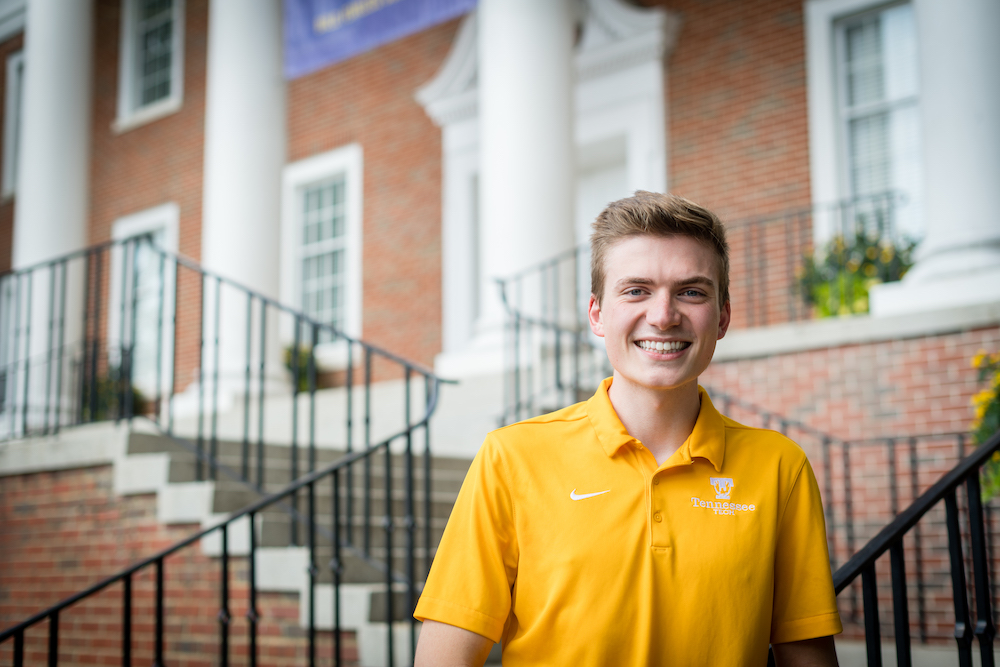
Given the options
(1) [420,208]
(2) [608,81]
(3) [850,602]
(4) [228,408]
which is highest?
(2) [608,81]

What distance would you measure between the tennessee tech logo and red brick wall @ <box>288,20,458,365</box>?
956cm

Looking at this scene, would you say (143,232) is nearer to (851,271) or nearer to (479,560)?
(851,271)

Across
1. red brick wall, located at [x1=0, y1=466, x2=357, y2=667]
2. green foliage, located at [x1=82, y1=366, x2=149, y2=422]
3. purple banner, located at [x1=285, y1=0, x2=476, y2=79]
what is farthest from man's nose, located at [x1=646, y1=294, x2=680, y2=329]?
green foliage, located at [x1=82, y1=366, x2=149, y2=422]

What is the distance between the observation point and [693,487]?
1609 millimetres

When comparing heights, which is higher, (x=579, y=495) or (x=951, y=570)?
(x=579, y=495)

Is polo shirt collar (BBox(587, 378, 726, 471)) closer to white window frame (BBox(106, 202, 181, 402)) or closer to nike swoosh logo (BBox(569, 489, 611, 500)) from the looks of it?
nike swoosh logo (BBox(569, 489, 611, 500))

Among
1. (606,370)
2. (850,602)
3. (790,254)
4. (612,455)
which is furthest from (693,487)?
(790,254)

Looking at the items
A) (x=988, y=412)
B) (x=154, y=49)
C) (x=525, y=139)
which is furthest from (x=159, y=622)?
(x=154, y=49)

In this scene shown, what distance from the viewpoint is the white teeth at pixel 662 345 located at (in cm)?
160

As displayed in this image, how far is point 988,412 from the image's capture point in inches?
209

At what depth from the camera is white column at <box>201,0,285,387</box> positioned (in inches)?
348

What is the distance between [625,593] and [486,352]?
6.15 m

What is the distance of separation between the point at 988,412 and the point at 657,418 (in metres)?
4.42

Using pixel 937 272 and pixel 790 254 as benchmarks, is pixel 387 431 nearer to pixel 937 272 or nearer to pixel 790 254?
pixel 790 254
